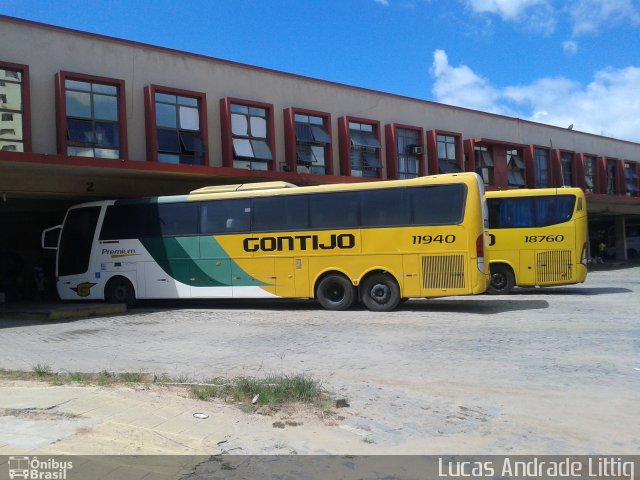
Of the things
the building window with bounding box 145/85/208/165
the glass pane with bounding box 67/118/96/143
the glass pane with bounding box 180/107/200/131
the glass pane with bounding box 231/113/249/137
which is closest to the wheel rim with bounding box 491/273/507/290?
the glass pane with bounding box 231/113/249/137

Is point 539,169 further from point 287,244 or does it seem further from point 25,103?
point 25,103

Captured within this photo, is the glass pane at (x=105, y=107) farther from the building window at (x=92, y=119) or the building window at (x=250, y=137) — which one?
the building window at (x=250, y=137)

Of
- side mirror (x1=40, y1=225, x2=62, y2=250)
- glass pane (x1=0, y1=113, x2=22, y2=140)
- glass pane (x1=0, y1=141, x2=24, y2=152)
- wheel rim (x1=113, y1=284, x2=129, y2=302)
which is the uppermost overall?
glass pane (x1=0, y1=113, x2=22, y2=140)

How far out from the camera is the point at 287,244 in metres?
15.0

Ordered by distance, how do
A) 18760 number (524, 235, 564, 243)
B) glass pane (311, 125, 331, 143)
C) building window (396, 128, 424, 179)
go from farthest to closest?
building window (396, 128, 424, 179), glass pane (311, 125, 331, 143), 18760 number (524, 235, 564, 243)

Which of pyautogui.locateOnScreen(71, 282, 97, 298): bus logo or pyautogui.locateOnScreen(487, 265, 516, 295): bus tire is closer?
pyautogui.locateOnScreen(71, 282, 97, 298): bus logo

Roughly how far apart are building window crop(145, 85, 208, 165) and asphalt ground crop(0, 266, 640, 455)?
5.92 metres

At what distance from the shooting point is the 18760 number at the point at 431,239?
13.5 m

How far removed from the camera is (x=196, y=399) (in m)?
6.27

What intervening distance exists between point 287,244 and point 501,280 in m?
7.23

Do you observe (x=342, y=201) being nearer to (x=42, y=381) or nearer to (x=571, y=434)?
(x=42, y=381)

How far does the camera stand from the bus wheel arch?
14102 mm

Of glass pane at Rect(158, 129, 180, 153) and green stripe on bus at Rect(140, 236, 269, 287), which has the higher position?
glass pane at Rect(158, 129, 180, 153)

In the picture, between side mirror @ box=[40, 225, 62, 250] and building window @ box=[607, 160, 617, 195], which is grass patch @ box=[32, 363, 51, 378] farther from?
building window @ box=[607, 160, 617, 195]
